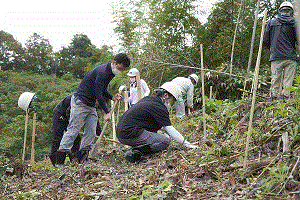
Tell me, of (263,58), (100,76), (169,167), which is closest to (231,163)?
(169,167)

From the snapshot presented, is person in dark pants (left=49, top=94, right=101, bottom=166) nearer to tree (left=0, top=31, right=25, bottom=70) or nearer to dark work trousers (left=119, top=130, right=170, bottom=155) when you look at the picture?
dark work trousers (left=119, top=130, right=170, bottom=155)

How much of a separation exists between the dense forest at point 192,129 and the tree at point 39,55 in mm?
6763

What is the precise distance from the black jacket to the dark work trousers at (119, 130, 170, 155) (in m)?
2.19

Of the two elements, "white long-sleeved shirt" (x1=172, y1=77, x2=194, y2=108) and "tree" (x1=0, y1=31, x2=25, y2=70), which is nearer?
"white long-sleeved shirt" (x1=172, y1=77, x2=194, y2=108)

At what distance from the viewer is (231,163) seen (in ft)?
11.1

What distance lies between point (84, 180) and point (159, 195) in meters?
1.43

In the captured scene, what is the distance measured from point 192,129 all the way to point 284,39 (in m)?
2.31

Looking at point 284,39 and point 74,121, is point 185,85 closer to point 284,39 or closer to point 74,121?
point 284,39

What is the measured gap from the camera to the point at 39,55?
31.7 metres

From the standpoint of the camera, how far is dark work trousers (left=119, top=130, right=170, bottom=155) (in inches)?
184

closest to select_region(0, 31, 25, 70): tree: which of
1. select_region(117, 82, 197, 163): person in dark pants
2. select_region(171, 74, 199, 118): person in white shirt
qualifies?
select_region(171, 74, 199, 118): person in white shirt

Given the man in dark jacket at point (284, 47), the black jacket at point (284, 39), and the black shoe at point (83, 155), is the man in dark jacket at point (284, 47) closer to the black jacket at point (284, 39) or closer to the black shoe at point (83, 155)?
the black jacket at point (284, 39)

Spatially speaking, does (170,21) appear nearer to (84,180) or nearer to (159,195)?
(84,180)

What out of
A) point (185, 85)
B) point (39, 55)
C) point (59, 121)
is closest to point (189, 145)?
point (59, 121)
